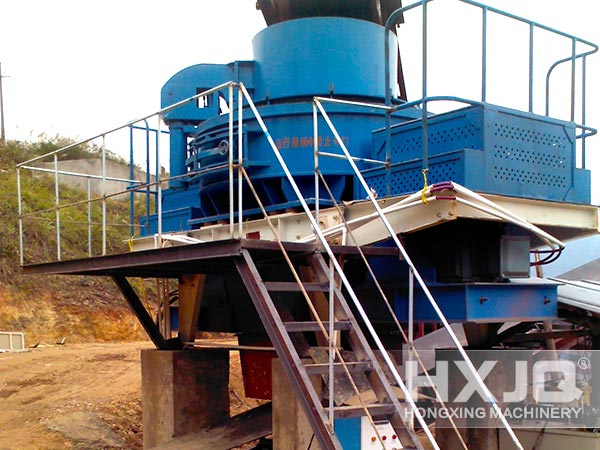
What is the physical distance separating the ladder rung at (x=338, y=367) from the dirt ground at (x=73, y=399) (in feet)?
16.8

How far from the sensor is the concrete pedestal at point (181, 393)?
25.8 ft

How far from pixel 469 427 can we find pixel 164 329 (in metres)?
3.62

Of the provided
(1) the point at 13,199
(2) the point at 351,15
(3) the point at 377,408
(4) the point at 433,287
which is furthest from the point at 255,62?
(1) the point at 13,199

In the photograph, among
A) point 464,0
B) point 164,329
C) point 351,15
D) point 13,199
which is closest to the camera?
point 464,0

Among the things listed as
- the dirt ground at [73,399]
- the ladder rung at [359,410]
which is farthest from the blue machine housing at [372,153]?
the dirt ground at [73,399]

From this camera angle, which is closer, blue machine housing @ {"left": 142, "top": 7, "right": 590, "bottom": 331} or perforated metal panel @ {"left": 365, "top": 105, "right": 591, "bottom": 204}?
perforated metal panel @ {"left": 365, "top": 105, "right": 591, "bottom": 204}

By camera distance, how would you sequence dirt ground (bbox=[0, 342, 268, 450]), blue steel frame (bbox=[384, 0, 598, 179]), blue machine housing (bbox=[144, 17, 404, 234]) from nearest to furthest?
blue steel frame (bbox=[384, 0, 598, 179]) < blue machine housing (bbox=[144, 17, 404, 234]) < dirt ground (bbox=[0, 342, 268, 450])

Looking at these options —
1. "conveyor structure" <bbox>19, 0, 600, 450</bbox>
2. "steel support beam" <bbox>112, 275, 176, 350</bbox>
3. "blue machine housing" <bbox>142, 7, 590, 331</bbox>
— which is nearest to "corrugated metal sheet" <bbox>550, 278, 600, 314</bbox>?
"conveyor structure" <bbox>19, 0, 600, 450</bbox>

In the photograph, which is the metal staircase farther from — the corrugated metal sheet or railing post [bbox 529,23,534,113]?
the corrugated metal sheet

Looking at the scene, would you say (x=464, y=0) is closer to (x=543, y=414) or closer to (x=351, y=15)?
(x=351, y=15)

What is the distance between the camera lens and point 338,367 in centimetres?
504

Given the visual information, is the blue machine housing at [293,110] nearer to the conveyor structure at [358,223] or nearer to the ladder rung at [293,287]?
the conveyor structure at [358,223]

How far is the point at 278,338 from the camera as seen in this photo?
4914 mm

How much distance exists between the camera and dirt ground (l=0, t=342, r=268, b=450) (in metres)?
9.11
